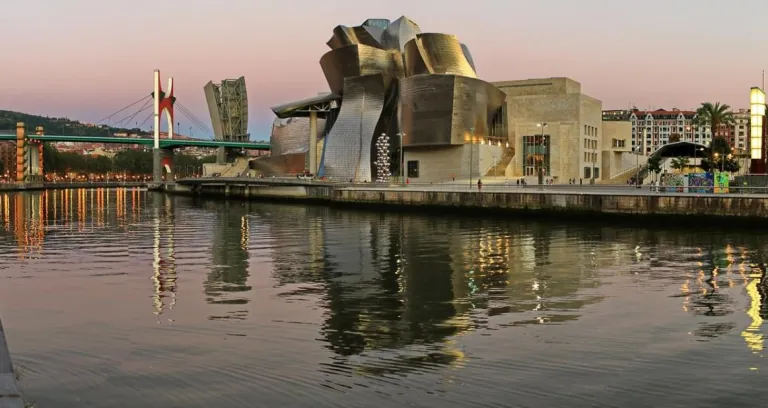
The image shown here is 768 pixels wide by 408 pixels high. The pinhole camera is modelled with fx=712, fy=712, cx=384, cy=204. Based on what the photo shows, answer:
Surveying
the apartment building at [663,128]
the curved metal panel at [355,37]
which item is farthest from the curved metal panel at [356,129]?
the apartment building at [663,128]

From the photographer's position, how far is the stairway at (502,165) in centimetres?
7171

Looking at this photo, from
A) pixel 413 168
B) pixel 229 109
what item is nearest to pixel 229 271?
pixel 413 168

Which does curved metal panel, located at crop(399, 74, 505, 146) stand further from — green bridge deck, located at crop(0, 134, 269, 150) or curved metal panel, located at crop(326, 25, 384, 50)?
→ green bridge deck, located at crop(0, 134, 269, 150)

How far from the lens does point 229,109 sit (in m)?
A: 118

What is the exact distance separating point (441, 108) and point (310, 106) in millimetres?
18348

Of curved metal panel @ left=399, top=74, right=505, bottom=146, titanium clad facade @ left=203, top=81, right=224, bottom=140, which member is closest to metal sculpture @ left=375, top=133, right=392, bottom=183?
curved metal panel @ left=399, top=74, right=505, bottom=146

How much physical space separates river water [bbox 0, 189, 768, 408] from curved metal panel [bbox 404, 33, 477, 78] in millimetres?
49660

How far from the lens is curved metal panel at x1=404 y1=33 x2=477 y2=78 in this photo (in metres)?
72.1

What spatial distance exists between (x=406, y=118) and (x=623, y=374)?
62442 mm

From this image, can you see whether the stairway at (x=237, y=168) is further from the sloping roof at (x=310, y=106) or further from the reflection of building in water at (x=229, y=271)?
the reflection of building in water at (x=229, y=271)

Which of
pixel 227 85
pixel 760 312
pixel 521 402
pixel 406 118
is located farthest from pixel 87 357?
pixel 227 85

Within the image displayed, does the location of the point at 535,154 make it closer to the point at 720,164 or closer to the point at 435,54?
the point at 435,54

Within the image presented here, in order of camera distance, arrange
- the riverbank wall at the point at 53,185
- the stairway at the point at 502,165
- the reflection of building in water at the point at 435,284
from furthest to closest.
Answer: the riverbank wall at the point at 53,185 → the stairway at the point at 502,165 → the reflection of building in water at the point at 435,284

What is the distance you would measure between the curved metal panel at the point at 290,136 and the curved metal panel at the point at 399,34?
1691 centimetres
